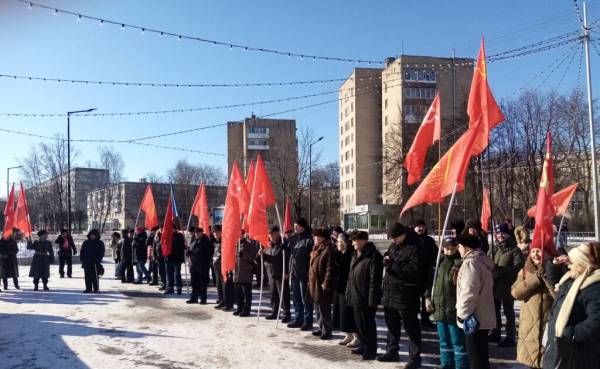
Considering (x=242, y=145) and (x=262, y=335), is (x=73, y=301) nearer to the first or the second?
(x=262, y=335)

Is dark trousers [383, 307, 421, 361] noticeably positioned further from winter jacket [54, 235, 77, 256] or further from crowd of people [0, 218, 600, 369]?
winter jacket [54, 235, 77, 256]

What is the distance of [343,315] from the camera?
26.1 feet

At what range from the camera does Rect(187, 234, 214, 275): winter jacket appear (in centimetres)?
1208

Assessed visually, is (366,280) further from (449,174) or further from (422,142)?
(422,142)

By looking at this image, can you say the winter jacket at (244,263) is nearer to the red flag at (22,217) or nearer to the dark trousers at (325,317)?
the dark trousers at (325,317)

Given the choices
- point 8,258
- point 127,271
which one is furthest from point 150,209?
point 8,258

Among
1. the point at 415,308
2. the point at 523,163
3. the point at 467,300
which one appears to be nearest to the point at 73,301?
the point at 415,308

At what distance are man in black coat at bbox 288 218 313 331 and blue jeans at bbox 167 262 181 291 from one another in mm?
5102

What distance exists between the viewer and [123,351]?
7902 mm

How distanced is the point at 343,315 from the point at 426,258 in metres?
1.77

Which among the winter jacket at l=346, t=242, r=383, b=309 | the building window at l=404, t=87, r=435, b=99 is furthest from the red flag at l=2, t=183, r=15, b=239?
the building window at l=404, t=87, r=435, b=99

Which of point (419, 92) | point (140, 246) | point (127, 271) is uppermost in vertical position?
point (419, 92)

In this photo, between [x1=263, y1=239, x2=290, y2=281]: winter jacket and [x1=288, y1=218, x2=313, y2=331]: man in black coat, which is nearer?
[x1=288, y1=218, x2=313, y2=331]: man in black coat

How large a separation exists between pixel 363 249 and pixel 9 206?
13837mm
